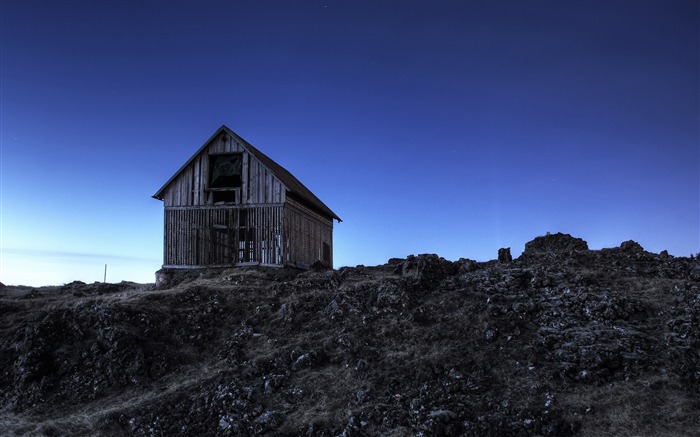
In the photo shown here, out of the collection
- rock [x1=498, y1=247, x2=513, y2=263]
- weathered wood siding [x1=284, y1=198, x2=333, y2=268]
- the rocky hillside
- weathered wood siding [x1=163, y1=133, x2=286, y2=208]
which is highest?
weathered wood siding [x1=163, y1=133, x2=286, y2=208]

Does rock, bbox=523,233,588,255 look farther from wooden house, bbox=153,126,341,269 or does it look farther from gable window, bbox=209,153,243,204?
gable window, bbox=209,153,243,204

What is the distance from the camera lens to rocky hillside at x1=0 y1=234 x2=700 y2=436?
15.2 metres

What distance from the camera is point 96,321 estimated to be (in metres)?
22.9

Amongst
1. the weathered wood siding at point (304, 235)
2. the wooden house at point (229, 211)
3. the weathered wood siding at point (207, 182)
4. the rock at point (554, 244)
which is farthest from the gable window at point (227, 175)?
the rock at point (554, 244)

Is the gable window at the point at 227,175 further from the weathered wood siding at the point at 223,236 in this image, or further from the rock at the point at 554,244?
the rock at the point at 554,244

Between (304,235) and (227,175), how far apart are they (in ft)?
21.6

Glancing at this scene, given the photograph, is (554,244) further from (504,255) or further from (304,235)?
(304,235)

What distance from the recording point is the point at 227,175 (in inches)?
1345

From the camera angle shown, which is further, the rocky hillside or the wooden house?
the wooden house

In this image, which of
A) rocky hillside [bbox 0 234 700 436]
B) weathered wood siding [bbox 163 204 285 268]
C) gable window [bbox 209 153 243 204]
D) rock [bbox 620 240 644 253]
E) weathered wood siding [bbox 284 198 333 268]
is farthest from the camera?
gable window [bbox 209 153 243 204]

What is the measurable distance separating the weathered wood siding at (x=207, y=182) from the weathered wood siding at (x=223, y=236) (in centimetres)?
52

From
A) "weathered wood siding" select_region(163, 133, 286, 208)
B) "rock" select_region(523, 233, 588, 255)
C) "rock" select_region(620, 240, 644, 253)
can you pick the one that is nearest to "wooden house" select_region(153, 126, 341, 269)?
"weathered wood siding" select_region(163, 133, 286, 208)

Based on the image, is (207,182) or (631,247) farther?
(207,182)

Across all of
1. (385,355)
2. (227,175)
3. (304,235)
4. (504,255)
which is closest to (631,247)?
(504,255)
